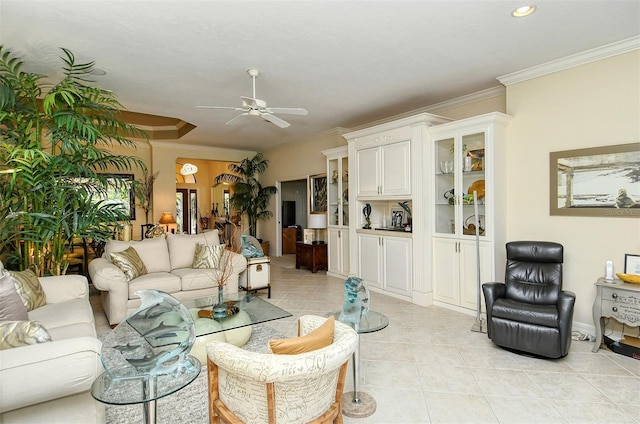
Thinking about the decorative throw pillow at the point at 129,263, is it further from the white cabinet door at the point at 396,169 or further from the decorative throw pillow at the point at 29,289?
the white cabinet door at the point at 396,169

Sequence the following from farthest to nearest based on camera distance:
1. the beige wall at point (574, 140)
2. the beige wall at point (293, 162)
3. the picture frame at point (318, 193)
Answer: the picture frame at point (318, 193)
the beige wall at point (293, 162)
the beige wall at point (574, 140)

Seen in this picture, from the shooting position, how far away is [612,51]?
10.9 feet

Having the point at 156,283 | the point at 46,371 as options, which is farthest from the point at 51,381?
the point at 156,283

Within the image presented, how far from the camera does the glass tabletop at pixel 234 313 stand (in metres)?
2.73

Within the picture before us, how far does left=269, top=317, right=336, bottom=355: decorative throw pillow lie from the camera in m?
1.47

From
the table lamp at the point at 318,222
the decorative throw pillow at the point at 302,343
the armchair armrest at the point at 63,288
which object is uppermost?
the table lamp at the point at 318,222

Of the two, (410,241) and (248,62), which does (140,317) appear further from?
(410,241)

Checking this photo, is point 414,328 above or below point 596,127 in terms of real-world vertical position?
below

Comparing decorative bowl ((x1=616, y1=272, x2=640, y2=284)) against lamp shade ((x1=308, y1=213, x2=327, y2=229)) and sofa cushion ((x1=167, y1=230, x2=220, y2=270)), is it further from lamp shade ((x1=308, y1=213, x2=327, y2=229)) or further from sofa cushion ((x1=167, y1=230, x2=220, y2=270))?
sofa cushion ((x1=167, y1=230, x2=220, y2=270))

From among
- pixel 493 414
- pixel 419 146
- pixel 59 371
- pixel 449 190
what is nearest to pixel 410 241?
pixel 449 190

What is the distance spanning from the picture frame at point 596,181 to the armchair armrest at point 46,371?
432 centimetres

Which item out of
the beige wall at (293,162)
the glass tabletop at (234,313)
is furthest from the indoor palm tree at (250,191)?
the glass tabletop at (234,313)

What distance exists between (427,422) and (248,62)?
3609 millimetres

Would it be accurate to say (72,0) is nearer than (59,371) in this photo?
No
